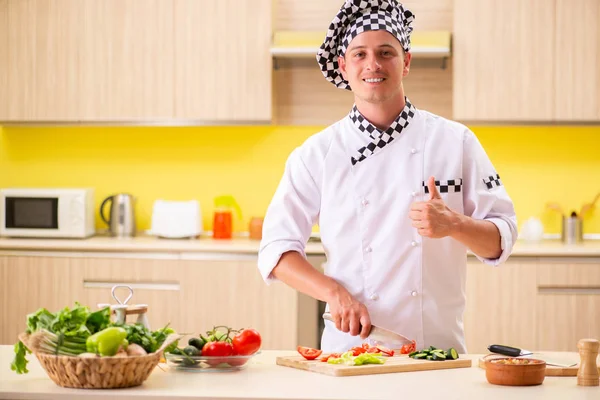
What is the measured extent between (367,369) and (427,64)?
292 cm

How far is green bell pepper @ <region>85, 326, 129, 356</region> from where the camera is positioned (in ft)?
6.02

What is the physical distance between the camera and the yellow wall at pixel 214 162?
186 inches

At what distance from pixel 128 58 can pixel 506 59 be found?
191cm

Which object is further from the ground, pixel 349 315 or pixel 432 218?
pixel 432 218

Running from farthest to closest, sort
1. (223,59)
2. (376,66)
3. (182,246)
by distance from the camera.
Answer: (223,59) < (182,246) < (376,66)

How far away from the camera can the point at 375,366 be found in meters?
A: 2.03

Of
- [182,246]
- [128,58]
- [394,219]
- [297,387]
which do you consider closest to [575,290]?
[182,246]

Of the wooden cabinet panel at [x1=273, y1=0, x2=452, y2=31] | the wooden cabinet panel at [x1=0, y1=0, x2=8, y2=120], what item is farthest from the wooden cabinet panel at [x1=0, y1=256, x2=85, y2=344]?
the wooden cabinet panel at [x1=273, y1=0, x2=452, y2=31]

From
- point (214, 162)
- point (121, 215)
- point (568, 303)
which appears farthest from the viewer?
point (214, 162)

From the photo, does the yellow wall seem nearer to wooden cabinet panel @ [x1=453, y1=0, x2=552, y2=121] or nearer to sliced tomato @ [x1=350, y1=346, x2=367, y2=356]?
wooden cabinet panel @ [x1=453, y1=0, x2=552, y2=121]

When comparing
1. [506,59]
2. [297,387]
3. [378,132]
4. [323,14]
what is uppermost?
[323,14]

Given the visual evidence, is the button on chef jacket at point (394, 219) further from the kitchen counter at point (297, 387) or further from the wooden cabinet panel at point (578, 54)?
A: the wooden cabinet panel at point (578, 54)

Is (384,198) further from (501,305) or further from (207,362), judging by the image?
(501,305)

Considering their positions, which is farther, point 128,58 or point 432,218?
point 128,58
